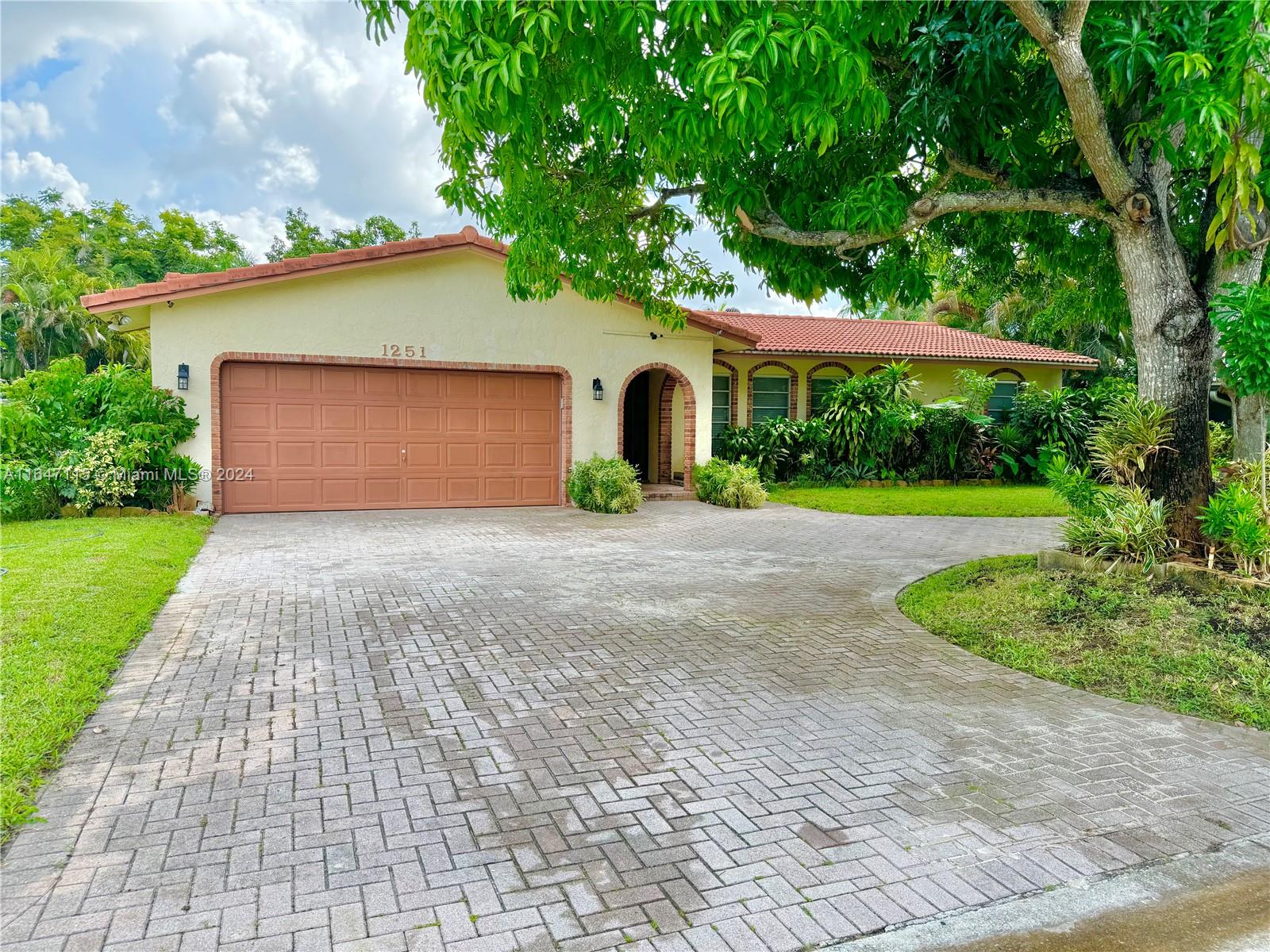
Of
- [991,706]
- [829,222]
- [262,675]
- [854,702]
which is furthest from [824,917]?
[829,222]

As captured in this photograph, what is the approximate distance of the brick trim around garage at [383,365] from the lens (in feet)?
40.7

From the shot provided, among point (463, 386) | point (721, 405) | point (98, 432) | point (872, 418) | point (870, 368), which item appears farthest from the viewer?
point (870, 368)

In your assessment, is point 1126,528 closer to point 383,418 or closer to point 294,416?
point 383,418

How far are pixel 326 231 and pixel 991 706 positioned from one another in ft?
131

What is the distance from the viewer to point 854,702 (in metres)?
4.56

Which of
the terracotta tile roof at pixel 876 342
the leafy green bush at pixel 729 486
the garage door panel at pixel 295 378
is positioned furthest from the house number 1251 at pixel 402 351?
the terracotta tile roof at pixel 876 342

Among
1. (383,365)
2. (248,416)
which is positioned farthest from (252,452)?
(383,365)

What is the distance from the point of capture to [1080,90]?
5641 mm

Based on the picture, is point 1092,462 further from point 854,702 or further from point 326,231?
point 326,231

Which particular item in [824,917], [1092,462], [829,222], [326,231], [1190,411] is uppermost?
[326,231]

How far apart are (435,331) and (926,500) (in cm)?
1030

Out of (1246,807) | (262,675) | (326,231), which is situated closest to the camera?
(1246,807)

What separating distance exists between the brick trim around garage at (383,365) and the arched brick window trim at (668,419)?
3.48 ft

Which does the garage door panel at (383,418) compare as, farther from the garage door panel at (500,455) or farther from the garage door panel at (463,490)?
the garage door panel at (500,455)
